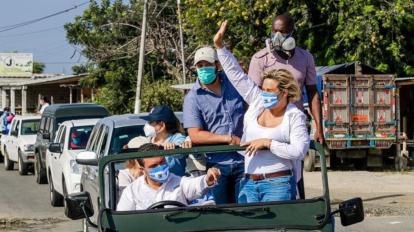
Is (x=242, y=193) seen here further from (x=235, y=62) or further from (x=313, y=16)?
(x=313, y=16)

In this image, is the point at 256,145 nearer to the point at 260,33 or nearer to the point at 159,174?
the point at 159,174

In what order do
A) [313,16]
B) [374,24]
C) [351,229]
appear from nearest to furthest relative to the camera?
[351,229] → [374,24] → [313,16]

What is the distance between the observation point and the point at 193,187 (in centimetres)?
579

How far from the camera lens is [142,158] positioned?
5.71 meters

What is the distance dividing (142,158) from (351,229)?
6.91 m

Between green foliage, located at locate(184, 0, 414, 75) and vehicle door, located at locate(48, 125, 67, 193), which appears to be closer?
vehicle door, located at locate(48, 125, 67, 193)

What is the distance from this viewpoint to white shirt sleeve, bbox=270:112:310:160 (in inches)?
218

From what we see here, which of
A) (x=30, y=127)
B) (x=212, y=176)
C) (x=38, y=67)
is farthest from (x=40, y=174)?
(x=38, y=67)

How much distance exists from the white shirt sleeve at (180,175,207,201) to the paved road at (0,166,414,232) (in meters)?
6.32

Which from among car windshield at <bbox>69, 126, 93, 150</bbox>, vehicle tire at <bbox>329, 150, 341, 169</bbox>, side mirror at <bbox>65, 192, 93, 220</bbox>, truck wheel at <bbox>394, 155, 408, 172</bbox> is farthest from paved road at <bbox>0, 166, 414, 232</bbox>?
side mirror at <bbox>65, 192, 93, 220</bbox>

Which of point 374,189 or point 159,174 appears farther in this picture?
point 374,189

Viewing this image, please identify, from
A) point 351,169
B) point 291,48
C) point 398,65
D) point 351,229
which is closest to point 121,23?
point 398,65

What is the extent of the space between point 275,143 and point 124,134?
581cm

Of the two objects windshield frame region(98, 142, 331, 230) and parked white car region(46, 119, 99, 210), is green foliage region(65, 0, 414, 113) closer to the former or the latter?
parked white car region(46, 119, 99, 210)
